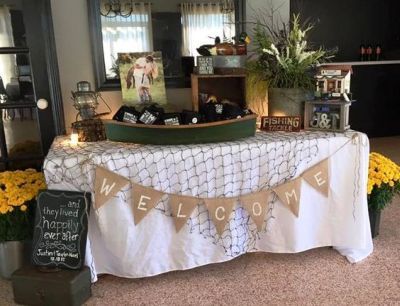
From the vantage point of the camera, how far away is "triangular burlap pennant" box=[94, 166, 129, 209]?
5.48 ft

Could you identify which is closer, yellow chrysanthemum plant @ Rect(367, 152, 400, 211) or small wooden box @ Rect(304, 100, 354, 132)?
small wooden box @ Rect(304, 100, 354, 132)

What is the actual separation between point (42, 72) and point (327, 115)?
1527mm

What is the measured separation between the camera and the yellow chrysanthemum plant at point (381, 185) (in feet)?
6.99

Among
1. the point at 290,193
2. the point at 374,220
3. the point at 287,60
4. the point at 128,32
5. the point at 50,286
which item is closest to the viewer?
the point at 50,286

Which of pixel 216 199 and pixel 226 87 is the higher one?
pixel 226 87

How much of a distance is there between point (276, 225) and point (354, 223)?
16.5 inches

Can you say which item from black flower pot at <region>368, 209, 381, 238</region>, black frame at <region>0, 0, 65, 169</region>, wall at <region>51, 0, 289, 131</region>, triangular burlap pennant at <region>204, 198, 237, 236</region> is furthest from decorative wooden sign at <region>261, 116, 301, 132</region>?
black frame at <region>0, 0, 65, 169</region>

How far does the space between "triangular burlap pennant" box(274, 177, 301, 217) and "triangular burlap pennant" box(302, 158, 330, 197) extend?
55 mm

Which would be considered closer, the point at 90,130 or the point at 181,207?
the point at 181,207

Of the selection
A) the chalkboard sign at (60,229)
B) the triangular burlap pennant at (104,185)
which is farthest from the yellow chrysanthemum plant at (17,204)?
the triangular burlap pennant at (104,185)

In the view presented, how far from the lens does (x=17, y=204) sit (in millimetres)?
1801

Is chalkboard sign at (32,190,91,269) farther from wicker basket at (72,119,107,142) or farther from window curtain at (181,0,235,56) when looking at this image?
window curtain at (181,0,235,56)

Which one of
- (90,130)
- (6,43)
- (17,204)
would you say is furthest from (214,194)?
(6,43)

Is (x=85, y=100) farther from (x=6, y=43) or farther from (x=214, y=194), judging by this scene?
(x=214, y=194)
